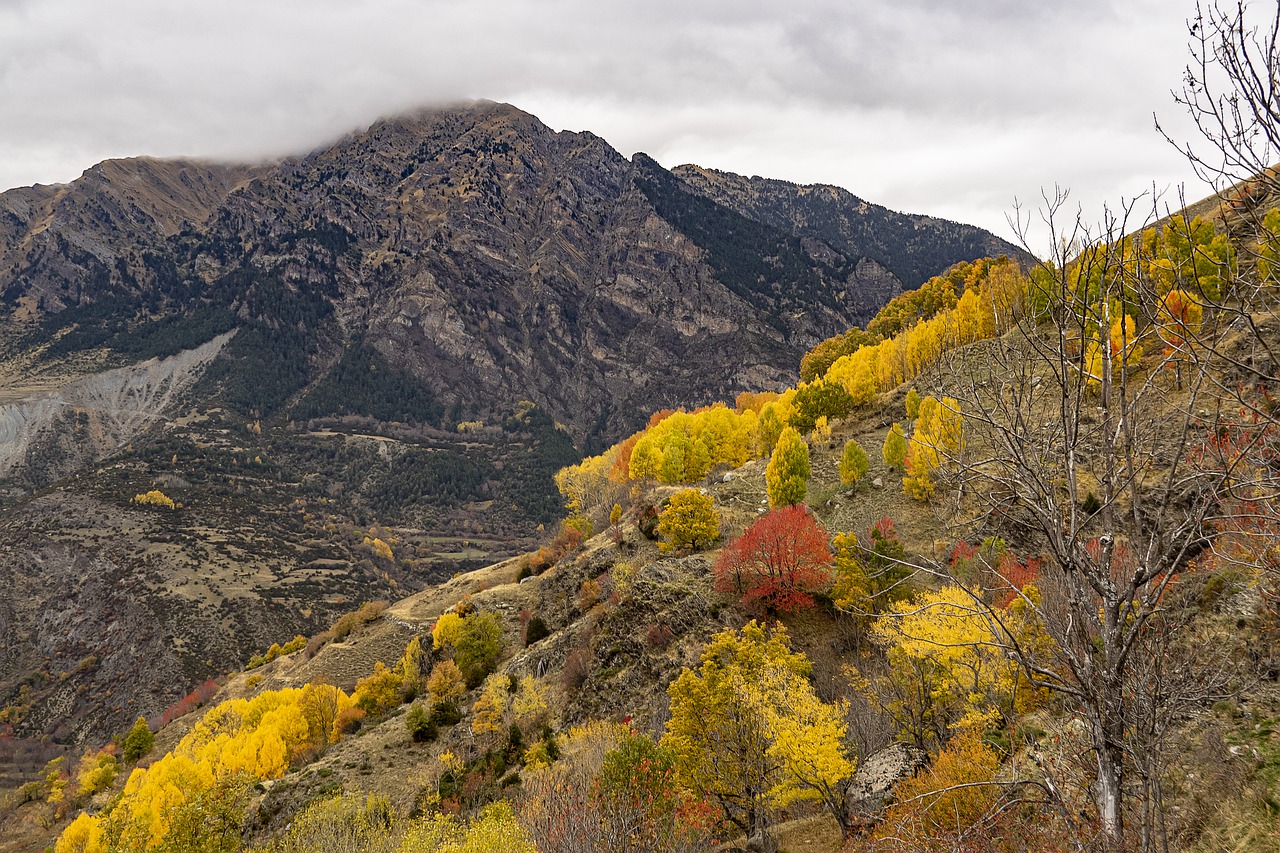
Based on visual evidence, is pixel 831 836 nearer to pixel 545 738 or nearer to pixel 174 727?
pixel 545 738

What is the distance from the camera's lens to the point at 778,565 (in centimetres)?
4100

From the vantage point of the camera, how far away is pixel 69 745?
326ft

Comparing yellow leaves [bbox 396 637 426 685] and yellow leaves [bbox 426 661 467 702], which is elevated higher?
yellow leaves [bbox 426 661 467 702]

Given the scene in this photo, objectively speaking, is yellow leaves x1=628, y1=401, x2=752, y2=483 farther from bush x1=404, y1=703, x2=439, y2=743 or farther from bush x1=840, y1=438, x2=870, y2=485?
bush x1=404, y1=703, x2=439, y2=743

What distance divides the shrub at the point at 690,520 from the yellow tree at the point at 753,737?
2386 centimetres

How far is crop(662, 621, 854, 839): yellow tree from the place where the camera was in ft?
73.3

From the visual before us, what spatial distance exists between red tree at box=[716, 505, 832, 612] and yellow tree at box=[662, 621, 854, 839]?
1476cm

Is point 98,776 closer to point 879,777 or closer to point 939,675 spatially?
point 879,777

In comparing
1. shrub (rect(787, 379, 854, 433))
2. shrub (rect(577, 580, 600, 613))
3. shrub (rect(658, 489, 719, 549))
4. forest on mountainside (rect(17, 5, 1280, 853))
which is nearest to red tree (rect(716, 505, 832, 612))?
forest on mountainside (rect(17, 5, 1280, 853))

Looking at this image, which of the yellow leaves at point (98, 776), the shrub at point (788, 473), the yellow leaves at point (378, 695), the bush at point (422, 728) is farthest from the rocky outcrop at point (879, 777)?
the yellow leaves at point (98, 776)

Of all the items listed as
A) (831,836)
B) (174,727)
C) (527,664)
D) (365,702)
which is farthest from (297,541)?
(831,836)

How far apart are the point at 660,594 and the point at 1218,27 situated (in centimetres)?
4087

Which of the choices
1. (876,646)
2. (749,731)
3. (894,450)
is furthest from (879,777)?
(894,450)

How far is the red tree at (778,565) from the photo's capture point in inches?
1606
